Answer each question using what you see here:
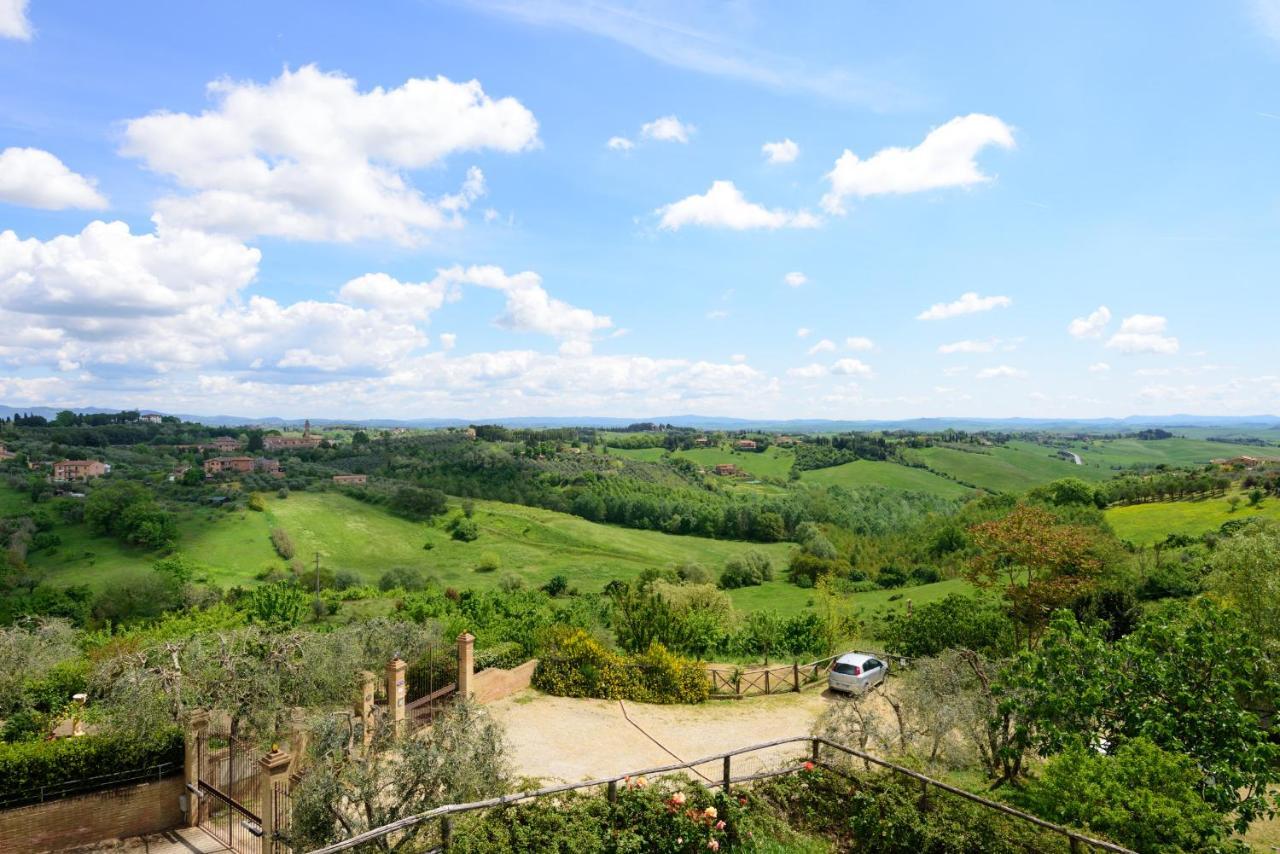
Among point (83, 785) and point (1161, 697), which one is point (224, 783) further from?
point (1161, 697)

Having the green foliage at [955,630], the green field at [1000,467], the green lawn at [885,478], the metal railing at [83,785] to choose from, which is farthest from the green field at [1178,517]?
the green field at [1000,467]

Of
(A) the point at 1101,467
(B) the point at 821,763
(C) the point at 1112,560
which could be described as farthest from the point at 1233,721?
(A) the point at 1101,467

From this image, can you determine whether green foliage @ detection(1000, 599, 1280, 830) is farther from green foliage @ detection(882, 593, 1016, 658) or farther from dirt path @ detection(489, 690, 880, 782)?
green foliage @ detection(882, 593, 1016, 658)

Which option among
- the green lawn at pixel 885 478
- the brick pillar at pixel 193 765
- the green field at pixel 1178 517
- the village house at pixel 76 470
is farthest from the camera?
the green lawn at pixel 885 478

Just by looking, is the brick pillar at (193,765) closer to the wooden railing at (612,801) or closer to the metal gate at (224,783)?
the metal gate at (224,783)

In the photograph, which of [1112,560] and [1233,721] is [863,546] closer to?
[1112,560]

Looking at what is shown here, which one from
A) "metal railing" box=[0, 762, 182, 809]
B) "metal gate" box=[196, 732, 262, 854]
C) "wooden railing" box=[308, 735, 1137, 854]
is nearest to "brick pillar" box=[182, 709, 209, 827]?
"metal gate" box=[196, 732, 262, 854]

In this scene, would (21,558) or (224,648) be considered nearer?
(224,648)
